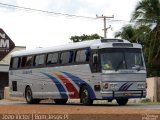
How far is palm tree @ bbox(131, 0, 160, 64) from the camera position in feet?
127

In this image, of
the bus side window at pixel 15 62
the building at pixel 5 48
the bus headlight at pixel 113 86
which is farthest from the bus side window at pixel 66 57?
the building at pixel 5 48

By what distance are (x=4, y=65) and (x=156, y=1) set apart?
2023 centimetres

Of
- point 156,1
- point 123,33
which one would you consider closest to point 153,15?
point 156,1

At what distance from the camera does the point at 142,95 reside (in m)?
25.4

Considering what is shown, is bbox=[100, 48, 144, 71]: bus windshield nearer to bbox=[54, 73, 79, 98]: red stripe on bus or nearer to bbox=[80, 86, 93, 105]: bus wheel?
bbox=[80, 86, 93, 105]: bus wheel

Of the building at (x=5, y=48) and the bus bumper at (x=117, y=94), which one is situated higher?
the building at (x=5, y=48)

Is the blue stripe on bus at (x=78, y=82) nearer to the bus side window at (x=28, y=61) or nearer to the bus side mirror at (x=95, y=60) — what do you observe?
the bus side mirror at (x=95, y=60)

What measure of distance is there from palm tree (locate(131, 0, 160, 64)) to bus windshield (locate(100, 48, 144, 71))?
13376mm

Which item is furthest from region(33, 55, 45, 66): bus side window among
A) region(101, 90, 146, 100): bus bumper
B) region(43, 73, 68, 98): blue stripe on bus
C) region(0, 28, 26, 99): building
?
region(0, 28, 26, 99): building

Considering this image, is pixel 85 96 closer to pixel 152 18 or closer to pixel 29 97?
pixel 29 97

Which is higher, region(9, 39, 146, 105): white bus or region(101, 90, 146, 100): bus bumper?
region(9, 39, 146, 105): white bus

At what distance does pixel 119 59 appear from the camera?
24.9 m

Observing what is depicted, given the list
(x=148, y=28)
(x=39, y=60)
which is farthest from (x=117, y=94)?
(x=148, y=28)

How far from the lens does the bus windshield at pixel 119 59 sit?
81.1 ft
